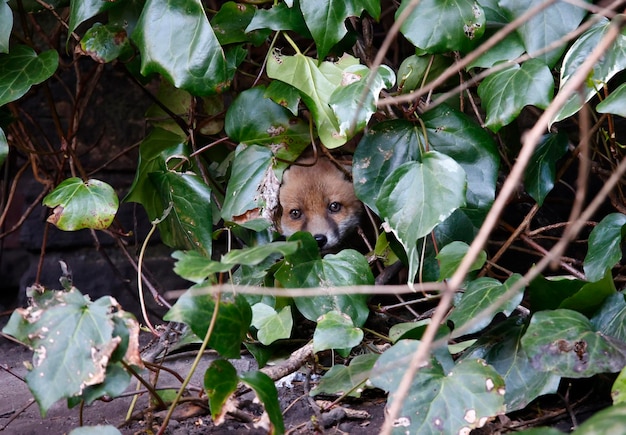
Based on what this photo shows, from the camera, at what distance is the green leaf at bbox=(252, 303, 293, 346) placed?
1992 millimetres

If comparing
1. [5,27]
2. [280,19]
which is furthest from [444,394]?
[5,27]

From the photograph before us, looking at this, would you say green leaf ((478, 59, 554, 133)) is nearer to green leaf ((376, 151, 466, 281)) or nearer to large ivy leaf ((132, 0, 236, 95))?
green leaf ((376, 151, 466, 281))

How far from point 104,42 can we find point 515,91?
1.35 metres

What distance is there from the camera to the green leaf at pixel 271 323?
1.99 metres

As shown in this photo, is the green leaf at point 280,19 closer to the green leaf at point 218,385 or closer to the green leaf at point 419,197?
the green leaf at point 419,197

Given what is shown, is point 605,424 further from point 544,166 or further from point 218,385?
point 544,166

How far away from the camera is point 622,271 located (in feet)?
6.99

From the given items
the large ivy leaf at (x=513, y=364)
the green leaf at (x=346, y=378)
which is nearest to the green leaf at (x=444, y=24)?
the large ivy leaf at (x=513, y=364)

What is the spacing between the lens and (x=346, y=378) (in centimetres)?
182

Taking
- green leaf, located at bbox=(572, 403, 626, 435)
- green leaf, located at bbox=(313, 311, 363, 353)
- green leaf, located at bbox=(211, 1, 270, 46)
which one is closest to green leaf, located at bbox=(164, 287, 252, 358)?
green leaf, located at bbox=(313, 311, 363, 353)

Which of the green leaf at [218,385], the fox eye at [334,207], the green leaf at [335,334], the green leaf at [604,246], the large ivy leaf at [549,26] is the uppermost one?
the large ivy leaf at [549,26]

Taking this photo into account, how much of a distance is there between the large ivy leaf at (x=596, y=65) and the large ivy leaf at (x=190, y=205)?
109 cm

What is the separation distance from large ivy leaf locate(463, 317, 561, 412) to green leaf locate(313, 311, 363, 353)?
31 centimetres

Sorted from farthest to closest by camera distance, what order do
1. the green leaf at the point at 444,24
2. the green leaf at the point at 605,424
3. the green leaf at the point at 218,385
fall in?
the green leaf at the point at 444,24, the green leaf at the point at 218,385, the green leaf at the point at 605,424
